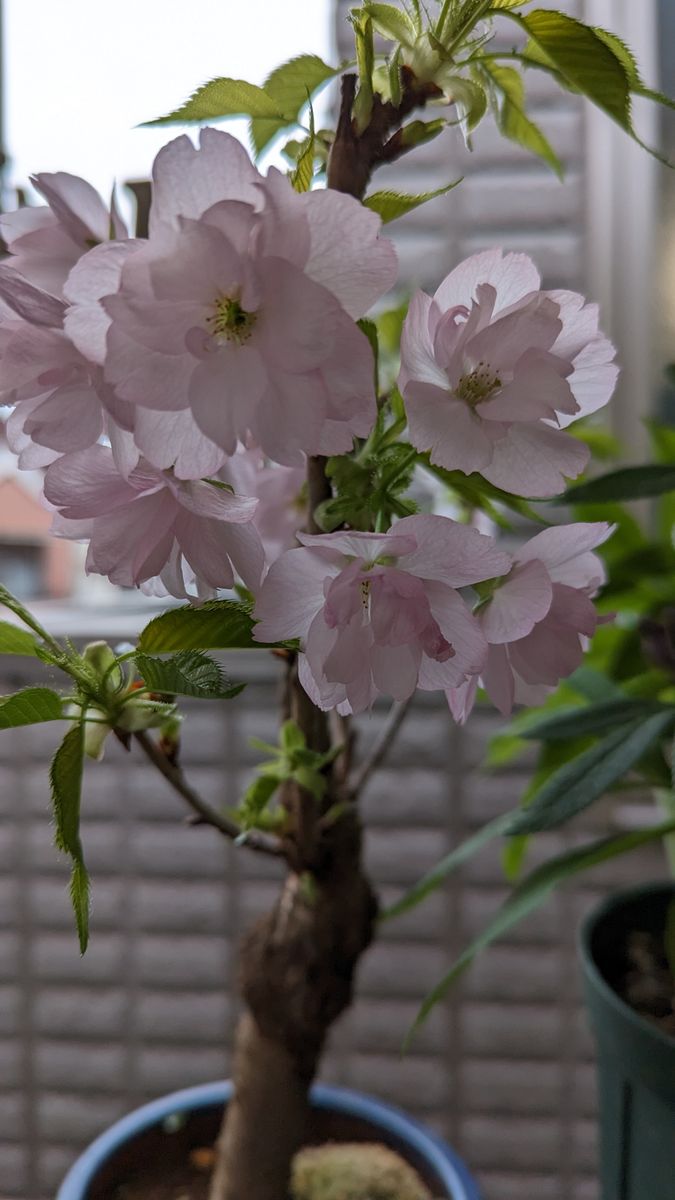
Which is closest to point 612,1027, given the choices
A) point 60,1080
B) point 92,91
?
point 60,1080

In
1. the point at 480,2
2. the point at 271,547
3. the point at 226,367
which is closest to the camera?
the point at 226,367

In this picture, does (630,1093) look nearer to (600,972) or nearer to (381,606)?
(600,972)

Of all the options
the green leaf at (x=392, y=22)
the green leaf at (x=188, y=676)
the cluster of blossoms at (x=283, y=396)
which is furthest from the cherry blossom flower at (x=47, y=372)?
the green leaf at (x=392, y=22)

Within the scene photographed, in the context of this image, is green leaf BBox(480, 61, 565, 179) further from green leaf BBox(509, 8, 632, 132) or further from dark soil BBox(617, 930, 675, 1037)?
dark soil BBox(617, 930, 675, 1037)

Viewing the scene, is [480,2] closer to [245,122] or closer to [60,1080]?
[245,122]

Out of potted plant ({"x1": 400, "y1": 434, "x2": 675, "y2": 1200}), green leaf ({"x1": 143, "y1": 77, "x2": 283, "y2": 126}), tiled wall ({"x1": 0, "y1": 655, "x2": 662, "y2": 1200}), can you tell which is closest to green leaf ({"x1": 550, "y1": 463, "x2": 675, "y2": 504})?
potted plant ({"x1": 400, "y1": 434, "x2": 675, "y2": 1200})

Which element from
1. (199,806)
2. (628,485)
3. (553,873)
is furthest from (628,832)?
(199,806)
